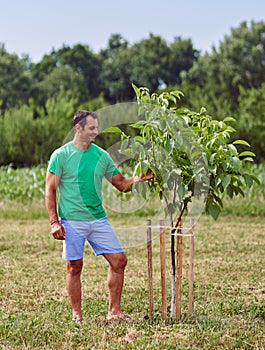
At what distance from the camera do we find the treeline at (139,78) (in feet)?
84.5

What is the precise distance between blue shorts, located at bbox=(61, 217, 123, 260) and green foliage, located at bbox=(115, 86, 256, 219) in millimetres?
600

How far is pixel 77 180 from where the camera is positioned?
491 cm

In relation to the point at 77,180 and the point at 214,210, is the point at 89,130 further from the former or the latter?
the point at 214,210

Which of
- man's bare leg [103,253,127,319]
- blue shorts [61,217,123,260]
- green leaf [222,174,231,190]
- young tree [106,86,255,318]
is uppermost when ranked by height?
young tree [106,86,255,318]

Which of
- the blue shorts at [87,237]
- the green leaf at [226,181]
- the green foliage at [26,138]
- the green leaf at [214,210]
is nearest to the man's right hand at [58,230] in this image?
the blue shorts at [87,237]

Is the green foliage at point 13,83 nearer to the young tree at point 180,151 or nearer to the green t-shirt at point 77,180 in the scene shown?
the green t-shirt at point 77,180

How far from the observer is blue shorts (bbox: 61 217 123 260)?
16.2 feet

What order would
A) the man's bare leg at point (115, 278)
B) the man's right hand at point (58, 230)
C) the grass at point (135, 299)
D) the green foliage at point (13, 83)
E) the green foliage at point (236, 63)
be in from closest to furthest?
the grass at point (135, 299)
the man's right hand at point (58, 230)
the man's bare leg at point (115, 278)
the green foliage at point (236, 63)
the green foliage at point (13, 83)

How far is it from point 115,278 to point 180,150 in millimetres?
1277

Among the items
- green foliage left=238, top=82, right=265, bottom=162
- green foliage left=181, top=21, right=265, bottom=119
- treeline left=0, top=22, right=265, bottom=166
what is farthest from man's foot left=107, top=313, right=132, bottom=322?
green foliage left=181, top=21, right=265, bottom=119

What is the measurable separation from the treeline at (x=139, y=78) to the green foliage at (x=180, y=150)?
19758 millimetres

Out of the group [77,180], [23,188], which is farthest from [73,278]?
[23,188]

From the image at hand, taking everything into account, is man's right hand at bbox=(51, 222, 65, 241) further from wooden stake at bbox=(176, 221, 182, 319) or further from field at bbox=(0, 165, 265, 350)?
wooden stake at bbox=(176, 221, 182, 319)

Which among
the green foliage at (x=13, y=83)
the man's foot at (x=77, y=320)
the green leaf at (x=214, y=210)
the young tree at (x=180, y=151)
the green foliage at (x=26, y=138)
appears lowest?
the man's foot at (x=77, y=320)
